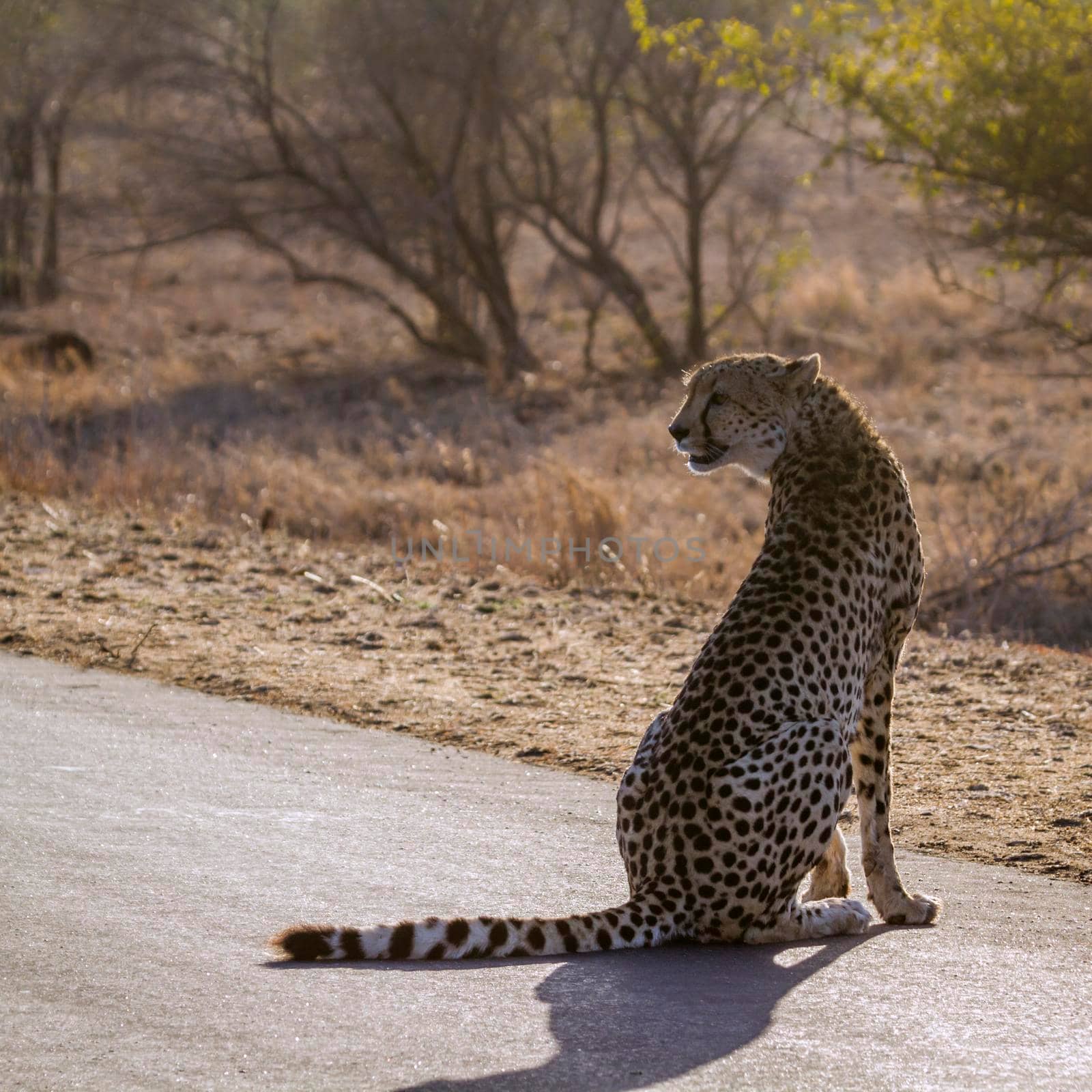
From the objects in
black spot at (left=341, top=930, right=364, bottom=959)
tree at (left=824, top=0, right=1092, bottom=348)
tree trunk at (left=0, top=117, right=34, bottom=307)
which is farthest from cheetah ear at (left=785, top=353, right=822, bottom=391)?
tree trunk at (left=0, top=117, right=34, bottom=307)

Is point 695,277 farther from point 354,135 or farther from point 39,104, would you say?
point 39,104

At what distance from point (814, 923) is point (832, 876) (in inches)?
14.4

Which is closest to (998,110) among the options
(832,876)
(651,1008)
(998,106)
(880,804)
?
(998,106)

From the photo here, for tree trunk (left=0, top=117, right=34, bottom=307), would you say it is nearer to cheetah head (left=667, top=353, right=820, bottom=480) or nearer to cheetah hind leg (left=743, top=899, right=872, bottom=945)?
cheetah head (left=667, top=353, right=820, bottom=480)

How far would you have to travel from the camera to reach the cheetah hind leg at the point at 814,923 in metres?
4.16

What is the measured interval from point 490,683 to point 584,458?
7063 millimetres

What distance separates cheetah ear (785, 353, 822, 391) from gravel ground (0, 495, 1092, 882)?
143 cm

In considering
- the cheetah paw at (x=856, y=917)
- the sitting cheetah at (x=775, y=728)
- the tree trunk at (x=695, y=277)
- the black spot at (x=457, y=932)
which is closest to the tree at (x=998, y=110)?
the tree trunk at (x=695, y=277)

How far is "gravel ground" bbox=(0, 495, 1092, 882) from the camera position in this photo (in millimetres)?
5762

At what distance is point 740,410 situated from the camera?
489cm

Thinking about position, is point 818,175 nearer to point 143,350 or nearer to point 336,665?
point 143,350

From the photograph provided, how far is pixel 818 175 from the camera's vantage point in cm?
3102

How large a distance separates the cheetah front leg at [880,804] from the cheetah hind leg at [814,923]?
0.09m

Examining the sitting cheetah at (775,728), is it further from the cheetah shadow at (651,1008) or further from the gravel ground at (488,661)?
the gravel ground at (488,661)
